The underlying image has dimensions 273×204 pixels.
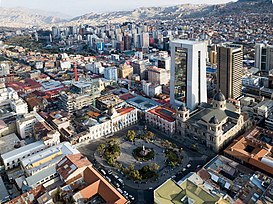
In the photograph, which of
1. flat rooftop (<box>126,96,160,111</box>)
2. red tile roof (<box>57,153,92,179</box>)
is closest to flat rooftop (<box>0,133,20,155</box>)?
red tile roof (<box>57,153,92,179</box>)

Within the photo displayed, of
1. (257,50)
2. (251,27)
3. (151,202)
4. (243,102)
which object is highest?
(251,27)

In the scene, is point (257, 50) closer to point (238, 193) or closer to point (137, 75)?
point (137, 75)

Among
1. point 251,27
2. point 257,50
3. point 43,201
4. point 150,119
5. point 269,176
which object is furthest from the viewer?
point 251,27

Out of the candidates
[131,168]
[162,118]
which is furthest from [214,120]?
[131,168]

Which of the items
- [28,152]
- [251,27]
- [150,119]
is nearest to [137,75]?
[150,119]

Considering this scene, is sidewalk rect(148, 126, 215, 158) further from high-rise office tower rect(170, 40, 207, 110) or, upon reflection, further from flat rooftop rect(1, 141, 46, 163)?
flat rooftop rect(1, 141, 46, 163)

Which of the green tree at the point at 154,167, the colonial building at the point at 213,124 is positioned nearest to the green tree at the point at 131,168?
the green tree at the point at 154,167
